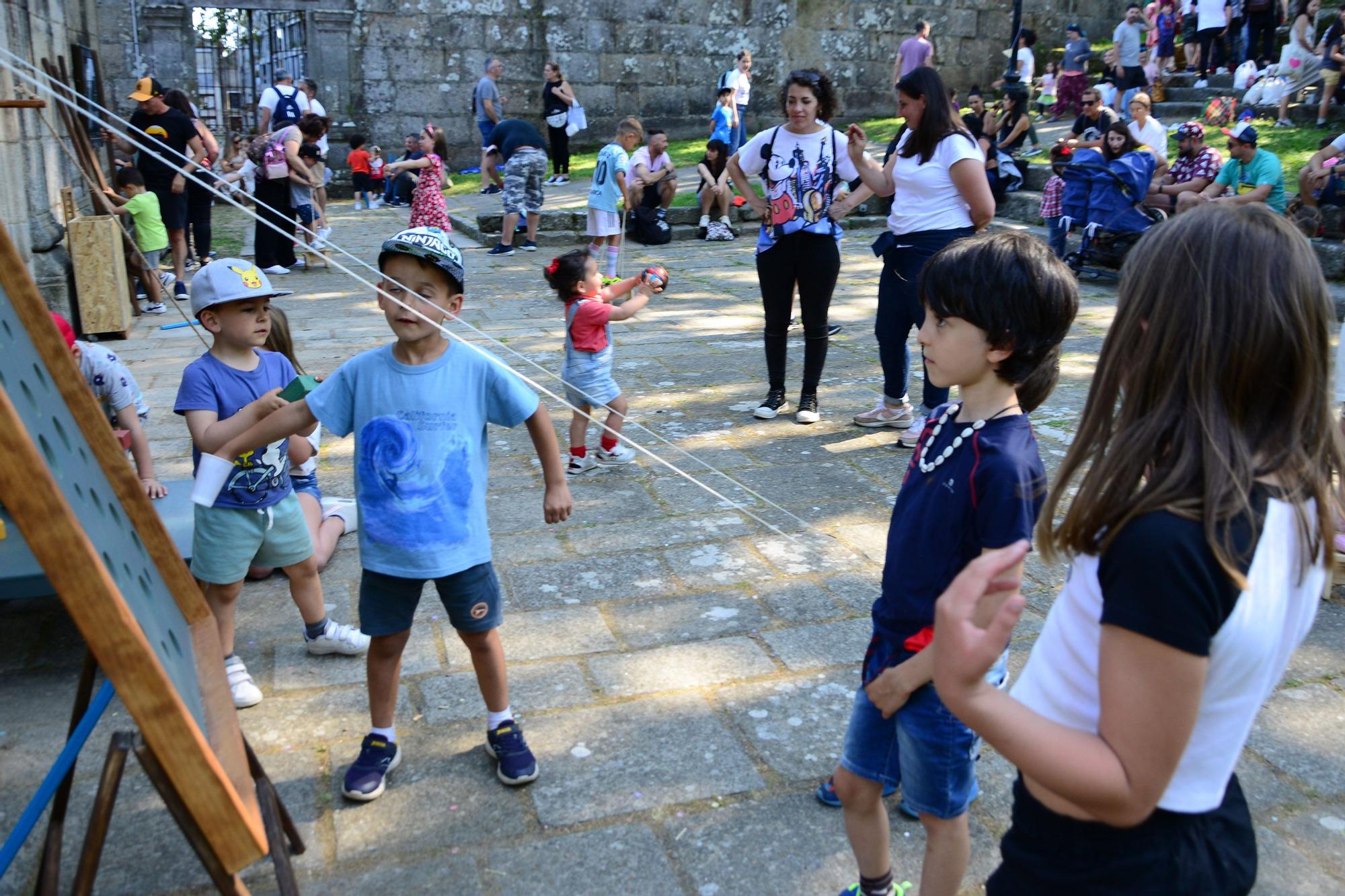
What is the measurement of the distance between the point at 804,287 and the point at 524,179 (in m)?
7.14

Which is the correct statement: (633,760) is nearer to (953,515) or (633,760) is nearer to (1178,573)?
(953,515)

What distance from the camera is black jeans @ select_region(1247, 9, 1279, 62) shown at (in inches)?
640

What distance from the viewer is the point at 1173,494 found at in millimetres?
1257

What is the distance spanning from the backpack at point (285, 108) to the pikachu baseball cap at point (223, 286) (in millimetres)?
12862

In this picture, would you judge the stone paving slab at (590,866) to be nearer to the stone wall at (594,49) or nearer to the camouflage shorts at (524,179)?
the camouflage shorts at (524,179)

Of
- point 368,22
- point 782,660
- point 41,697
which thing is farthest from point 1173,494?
point 368,22

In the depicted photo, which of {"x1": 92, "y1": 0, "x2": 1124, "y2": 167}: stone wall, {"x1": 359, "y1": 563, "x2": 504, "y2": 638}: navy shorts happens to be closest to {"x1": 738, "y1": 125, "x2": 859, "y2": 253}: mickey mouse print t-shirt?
{"x1": 359, "y1": 563, "x2": 504, "y2": 638}: navy shorts

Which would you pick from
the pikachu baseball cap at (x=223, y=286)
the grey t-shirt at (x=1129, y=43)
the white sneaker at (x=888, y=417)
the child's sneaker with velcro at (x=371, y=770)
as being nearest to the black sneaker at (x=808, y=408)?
the white sneaker at (x=888, y=417)

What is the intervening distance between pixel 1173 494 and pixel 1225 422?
0.12 m

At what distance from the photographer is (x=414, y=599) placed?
2.81 meters

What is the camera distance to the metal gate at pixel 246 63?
17844 millimetres

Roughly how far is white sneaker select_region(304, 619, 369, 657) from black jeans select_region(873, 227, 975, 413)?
9.56 feet

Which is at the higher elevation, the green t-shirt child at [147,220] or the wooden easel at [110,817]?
the green t-shirt child at [147,220]

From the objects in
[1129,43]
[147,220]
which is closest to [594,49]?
[1129,43]
